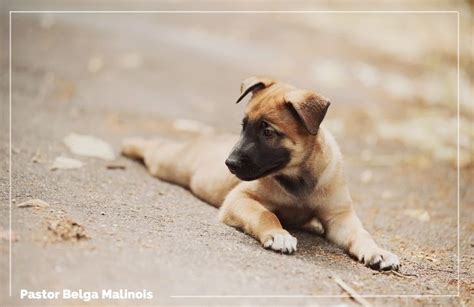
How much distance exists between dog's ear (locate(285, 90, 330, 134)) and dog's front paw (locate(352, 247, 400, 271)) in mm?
737

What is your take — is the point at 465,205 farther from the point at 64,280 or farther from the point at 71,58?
the point at 71,58

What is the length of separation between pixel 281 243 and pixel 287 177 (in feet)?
1.70

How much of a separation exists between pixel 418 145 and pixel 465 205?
5.69 ft

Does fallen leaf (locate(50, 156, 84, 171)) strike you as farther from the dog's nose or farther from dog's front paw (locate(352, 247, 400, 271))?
dog's front paw (locate(352, 247, 400, 271))

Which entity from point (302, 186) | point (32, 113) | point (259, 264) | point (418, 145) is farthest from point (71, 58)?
point (259, 264)

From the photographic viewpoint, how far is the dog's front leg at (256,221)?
3.50m

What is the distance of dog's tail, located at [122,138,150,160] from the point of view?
18.2ft

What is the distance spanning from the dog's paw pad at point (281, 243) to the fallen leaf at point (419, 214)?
6.14 ft

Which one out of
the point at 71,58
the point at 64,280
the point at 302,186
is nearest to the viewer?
the point at 64,280

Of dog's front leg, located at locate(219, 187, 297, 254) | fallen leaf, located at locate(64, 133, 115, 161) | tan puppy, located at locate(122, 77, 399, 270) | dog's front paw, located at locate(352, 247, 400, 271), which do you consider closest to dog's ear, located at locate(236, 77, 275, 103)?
tan puppy, located at locate(122, 77, 399, 270)

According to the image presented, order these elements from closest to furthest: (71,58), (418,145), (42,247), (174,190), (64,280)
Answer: (64,280)
(42,247)
(174,190)
(418,145)
(71,58)

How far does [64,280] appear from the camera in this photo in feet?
9.27

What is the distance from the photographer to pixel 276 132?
11.9 ft

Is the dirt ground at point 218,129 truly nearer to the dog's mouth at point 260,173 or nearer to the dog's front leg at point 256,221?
the dog's front leg at point 256,221
